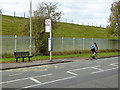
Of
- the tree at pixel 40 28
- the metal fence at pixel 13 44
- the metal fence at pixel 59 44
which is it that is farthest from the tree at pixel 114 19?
the metal fence at pixel 13 44

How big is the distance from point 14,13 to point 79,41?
31986 millimetres

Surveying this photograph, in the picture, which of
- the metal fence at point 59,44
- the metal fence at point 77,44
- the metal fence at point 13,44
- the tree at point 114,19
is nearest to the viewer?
the metal fence at point 13,44

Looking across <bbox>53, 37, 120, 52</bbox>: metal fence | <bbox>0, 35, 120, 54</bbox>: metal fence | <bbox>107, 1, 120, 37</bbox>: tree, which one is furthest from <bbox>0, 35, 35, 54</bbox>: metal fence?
<bbox>107, 1, 120, 37</bbox>: tree

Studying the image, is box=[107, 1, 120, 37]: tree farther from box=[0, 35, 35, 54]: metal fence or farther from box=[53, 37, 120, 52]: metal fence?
box=[0, 35, 35, 54]: metal fence

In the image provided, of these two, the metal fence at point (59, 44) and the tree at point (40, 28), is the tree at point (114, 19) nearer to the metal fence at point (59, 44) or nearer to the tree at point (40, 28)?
the metal fence at point (59, 44)

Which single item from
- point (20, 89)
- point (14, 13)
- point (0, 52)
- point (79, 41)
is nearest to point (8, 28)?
point (14, 13)

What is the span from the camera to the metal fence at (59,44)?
1845cm

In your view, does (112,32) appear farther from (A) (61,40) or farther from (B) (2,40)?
(B) (2,40)

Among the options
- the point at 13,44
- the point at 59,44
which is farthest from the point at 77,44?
the point at 13,44

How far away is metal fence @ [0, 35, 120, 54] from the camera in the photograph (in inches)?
727

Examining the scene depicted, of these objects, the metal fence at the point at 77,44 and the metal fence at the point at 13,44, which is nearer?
the metal fence at the point at 13,44

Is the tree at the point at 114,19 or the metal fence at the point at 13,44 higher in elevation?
the tree at the point at 114,19

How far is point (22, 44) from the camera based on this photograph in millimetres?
19031

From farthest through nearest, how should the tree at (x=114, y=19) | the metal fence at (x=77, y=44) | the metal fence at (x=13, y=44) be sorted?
1. the tree at (x=114, y=19)
2. the metal fence at (x=77, y=44)
3. the metal fence at (x=13, y=44)
